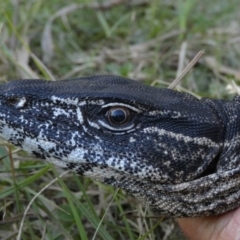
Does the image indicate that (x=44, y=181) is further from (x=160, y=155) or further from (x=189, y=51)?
(x=189, y=51)

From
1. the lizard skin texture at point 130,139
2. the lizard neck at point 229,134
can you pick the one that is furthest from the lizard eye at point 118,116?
the lizard neck at point 229,134

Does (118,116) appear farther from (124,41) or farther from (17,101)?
(124,41)

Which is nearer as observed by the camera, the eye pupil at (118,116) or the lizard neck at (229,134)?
the eye pupil at (118,116)

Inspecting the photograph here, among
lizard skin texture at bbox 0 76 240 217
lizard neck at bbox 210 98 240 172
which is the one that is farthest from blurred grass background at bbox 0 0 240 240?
lizard skin texture at bbox 0 76 240 217

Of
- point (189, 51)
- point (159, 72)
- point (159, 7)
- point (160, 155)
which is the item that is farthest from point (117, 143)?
point (159, 7)

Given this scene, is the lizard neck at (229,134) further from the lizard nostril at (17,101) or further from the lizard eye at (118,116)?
the lizard nostril at (17,101)

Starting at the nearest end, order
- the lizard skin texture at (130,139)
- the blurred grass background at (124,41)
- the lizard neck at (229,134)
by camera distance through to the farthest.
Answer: the lizard skin texture at (130,139) < the lizard neck at (229,134) < the blurred grass background at (124,41)

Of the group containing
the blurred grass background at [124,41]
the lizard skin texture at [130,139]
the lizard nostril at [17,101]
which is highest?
the blurred grass background at [124,41]

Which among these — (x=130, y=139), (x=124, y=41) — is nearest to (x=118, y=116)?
(x=130, y=139)
